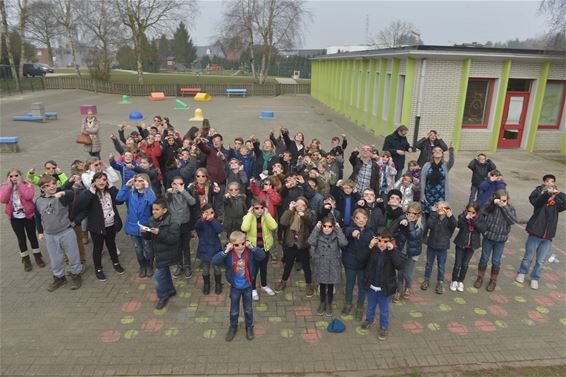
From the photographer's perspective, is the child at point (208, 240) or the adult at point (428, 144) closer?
the child at point (208, 240)

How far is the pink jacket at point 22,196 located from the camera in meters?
5.98

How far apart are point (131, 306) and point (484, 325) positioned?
4.95 meters

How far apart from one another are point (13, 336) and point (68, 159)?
398 inches

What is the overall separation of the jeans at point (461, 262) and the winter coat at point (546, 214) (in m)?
1.08

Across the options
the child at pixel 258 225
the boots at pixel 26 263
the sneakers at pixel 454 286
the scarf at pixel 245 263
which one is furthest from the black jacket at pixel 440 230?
the boots at pixel 26 263

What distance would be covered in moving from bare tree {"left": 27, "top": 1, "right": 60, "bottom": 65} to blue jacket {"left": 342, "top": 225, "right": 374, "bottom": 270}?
48.7m

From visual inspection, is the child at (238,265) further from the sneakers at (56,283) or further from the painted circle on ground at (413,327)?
the sneakers at (56,283)

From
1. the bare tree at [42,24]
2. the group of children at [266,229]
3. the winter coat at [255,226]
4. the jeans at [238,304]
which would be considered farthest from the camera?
the bare tree at [42,24]

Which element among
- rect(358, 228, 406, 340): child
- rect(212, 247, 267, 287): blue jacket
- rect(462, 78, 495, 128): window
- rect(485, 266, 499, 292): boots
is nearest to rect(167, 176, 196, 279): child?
rect(212, 247, 267, 287): blue jacket

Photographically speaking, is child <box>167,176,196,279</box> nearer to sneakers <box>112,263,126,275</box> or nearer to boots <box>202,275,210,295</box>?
boots <box>202,275,210,295</box>

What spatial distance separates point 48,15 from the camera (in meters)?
46.2

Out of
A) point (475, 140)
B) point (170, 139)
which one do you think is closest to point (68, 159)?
point (170, 139)

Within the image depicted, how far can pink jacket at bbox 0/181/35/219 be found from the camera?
236 inches

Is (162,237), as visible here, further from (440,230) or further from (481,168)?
(481,168)
